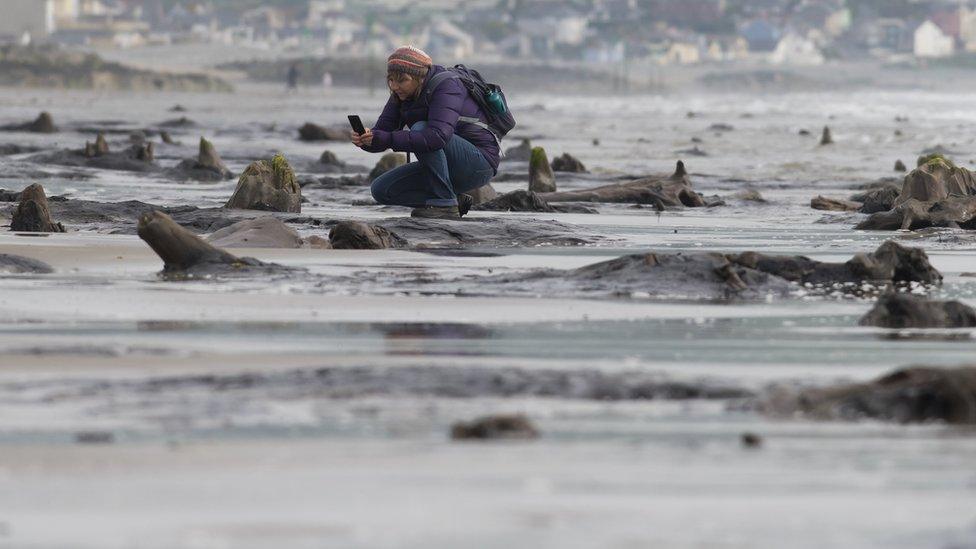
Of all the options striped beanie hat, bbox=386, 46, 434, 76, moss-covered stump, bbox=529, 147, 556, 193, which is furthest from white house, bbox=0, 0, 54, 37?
striped beanie hat, bbox=386, 46, 434, 76

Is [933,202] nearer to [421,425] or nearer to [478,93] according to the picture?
[478,93]

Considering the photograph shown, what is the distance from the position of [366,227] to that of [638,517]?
8.34 meters

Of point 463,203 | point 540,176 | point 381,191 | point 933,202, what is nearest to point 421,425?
point 381,191

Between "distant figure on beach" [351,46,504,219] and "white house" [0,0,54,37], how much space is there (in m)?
163

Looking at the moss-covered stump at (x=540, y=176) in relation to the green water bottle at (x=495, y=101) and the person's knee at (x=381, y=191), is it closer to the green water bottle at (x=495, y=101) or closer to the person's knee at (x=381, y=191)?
the person's knee at (x=381, y=191)

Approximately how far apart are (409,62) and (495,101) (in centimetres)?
88

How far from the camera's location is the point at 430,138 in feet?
44.6

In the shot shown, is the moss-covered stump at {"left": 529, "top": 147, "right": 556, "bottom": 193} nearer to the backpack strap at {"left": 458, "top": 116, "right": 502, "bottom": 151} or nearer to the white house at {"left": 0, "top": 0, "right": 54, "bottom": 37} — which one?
the backpack strap at {"left": 458, "top": 116, "right": 502, "bottom": 151}

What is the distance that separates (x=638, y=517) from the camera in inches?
207

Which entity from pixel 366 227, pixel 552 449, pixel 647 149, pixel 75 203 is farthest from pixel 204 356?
pixel 647 149

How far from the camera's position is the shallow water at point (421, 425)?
515cm

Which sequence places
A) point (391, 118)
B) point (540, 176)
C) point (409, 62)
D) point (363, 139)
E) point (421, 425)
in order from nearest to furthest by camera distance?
point (421, 425) → point (363, 139) → point (409, 62) → point (391, 118) → point (540, 176)

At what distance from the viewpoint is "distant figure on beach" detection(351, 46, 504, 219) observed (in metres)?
13.4

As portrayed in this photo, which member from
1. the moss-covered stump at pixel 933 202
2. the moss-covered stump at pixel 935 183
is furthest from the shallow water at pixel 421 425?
the moss-covered stump at pixel 935 183
